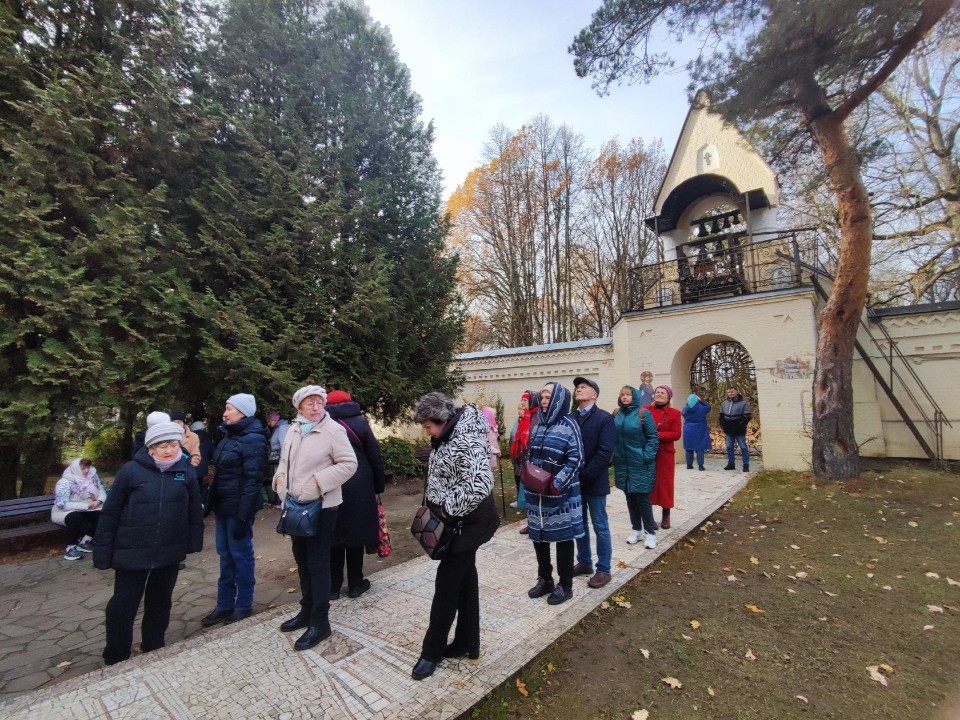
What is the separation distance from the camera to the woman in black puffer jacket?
2930 mm

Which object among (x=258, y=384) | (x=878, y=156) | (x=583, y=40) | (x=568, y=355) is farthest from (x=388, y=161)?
(x=878, y=156)

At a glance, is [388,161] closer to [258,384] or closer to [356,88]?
[356,88]

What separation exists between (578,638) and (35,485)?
26.9 feet

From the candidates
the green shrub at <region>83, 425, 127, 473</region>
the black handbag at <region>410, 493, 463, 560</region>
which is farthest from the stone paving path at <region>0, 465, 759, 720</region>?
the green shrub at <region>83, 425, 127, 473</region>

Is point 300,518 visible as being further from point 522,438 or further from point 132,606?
point 522,438

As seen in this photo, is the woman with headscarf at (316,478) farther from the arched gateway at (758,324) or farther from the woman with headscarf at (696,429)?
the woman with headscarf at (696,429)

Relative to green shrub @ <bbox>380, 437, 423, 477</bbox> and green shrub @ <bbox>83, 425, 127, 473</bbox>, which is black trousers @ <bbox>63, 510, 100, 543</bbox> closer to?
green shrub @ <bbox>380, 437, 423, 477</bbox>

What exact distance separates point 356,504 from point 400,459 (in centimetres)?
576

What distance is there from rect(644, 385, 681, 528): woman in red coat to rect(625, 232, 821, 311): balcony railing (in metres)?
5.29

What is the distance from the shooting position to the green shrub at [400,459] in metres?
9.35

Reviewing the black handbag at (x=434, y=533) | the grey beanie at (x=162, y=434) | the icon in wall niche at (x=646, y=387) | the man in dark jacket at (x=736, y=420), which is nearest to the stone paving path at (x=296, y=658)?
the black handbag at (x=434, y=533)

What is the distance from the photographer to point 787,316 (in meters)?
8.94

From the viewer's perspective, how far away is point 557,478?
3.43 meters

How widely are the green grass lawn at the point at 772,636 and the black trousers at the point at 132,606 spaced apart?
7.76 ft
